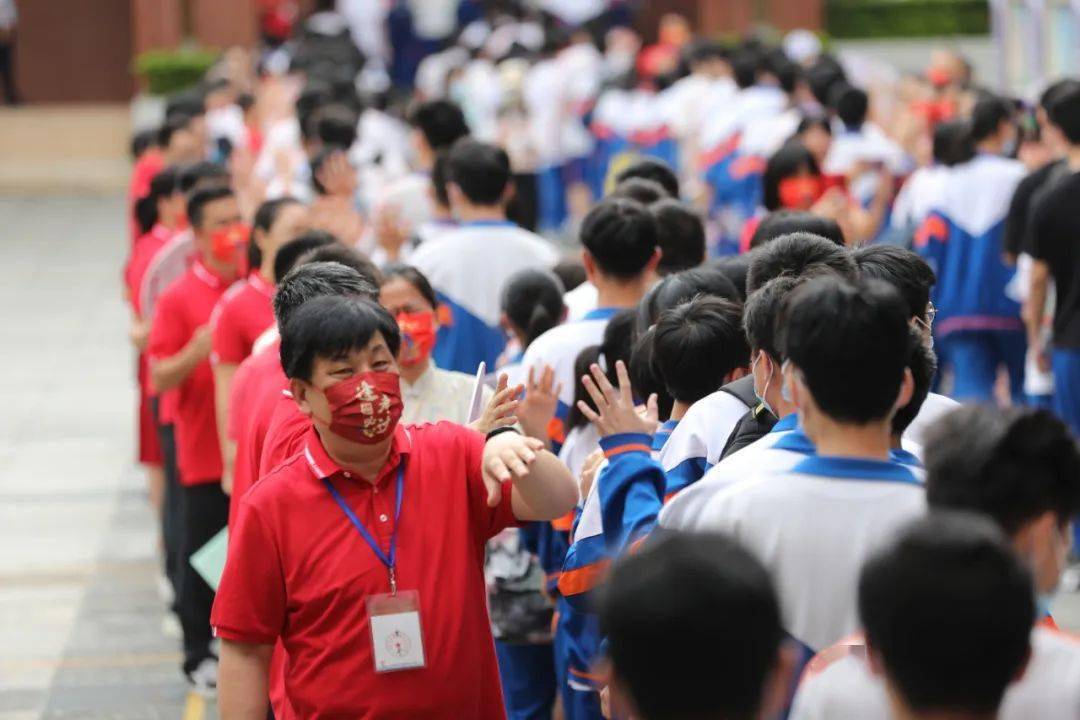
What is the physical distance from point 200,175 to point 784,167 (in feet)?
8.43

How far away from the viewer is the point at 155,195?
8820 mm

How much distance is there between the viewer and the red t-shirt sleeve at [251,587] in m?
3.60

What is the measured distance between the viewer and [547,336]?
18.8ft

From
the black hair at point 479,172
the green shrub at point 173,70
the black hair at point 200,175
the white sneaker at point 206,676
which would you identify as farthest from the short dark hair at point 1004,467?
the green shrub at point 173,70

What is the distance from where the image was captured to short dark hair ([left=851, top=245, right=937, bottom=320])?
164 inches

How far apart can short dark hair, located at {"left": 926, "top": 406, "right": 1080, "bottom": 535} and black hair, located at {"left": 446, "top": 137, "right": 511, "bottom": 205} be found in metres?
5.00

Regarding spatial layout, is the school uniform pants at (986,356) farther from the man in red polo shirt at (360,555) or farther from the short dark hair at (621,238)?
the man in red polo shirt at (360,555)

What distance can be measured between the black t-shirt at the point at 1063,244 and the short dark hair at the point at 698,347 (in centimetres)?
406

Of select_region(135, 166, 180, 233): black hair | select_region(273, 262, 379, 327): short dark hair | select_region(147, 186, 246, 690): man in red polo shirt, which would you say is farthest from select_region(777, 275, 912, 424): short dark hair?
select_region(135, 166, 180, 233): black hair

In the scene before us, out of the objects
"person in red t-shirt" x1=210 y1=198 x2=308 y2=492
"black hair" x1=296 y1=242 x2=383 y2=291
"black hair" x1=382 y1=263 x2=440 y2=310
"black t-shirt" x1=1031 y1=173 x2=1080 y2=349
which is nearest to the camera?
"black hair" x1=296 y1=242 x2=383 y2=291

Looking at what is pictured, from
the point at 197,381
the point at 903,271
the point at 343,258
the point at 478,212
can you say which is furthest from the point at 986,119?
the point at 903,271

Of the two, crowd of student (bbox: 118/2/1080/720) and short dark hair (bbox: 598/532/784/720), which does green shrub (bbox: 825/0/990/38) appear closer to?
crowd of student (bbox: 118/2/1080/720)

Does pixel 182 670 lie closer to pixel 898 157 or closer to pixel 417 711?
pixel 417 711

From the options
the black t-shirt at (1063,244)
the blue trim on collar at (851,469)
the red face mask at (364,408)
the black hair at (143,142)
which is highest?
the blue trim on collar at (851,469)
